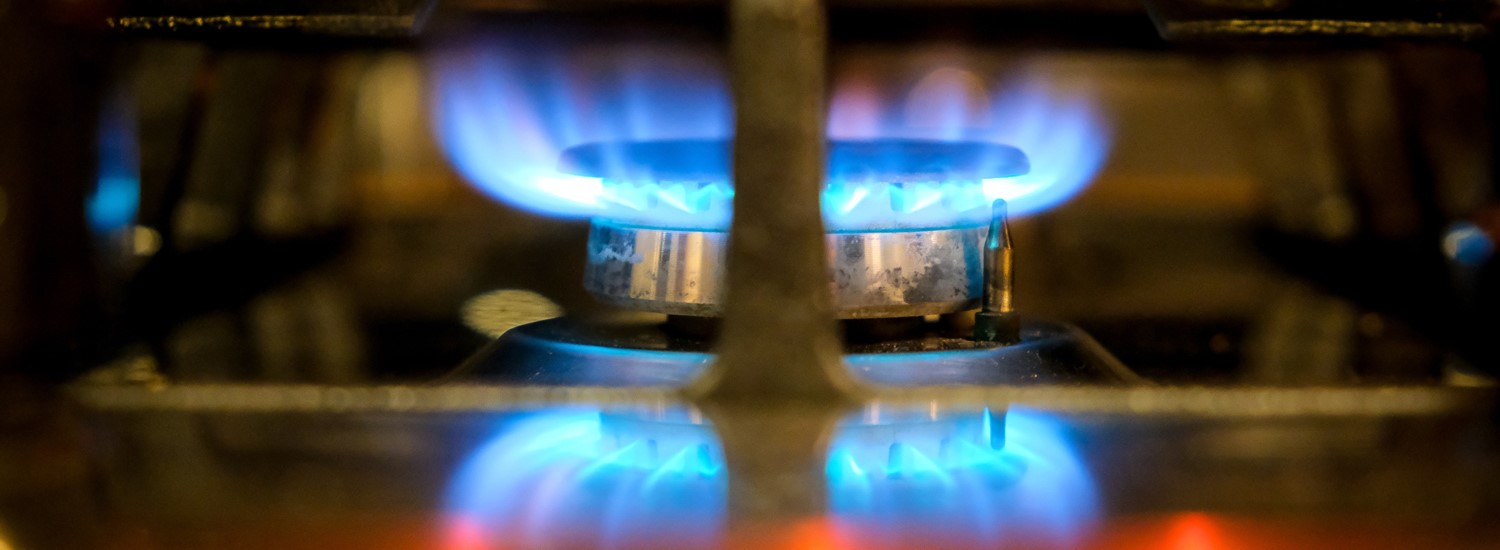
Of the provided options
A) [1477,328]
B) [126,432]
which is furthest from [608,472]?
[1477,328]

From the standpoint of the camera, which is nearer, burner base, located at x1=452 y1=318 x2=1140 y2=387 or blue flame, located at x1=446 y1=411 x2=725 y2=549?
blue flame, located at x1=446 y1=411 x2=725 y2=549

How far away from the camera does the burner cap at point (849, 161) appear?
728 millimetres

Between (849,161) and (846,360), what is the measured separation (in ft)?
0.40

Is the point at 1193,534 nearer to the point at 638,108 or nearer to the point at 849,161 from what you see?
the point at 849,161

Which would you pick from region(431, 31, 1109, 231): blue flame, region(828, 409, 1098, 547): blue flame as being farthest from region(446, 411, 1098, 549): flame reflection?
region(431, 31, 1109, 231): blue flame

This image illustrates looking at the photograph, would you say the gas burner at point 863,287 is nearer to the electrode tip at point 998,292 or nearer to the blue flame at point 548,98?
the electrode tip at point 998,292

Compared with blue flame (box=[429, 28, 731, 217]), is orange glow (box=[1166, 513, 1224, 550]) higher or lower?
lower

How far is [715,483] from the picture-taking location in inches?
20.4

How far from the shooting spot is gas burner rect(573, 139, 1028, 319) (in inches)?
29.1

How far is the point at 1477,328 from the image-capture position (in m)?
0.87

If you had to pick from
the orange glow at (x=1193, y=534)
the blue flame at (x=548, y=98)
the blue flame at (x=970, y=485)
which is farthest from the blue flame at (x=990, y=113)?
the orange glow at (x=1193, y=534)

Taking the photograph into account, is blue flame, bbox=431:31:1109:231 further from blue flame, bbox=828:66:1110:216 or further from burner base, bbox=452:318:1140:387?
burner base, bbox=452:318:1140:387

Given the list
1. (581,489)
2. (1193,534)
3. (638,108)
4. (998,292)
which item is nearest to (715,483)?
(581,489)

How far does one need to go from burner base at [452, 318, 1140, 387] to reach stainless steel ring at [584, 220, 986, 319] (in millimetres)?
27
